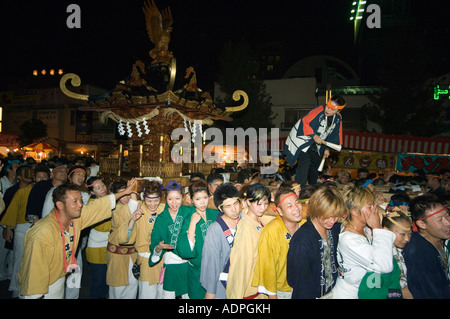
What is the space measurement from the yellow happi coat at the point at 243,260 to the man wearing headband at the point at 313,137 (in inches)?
90.4

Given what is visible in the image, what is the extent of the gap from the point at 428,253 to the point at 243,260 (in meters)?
1.79

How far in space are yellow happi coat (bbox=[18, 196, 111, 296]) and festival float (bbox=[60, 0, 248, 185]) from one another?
4.65 meters

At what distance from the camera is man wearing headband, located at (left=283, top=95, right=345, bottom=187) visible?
4.93 m

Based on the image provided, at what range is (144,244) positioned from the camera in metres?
4.14

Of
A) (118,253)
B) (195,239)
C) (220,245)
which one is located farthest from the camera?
(118,253)

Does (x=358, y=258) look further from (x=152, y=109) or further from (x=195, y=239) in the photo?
(x=152, y=109)

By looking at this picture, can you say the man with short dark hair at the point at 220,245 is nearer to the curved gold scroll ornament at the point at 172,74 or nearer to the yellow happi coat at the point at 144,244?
the yellow happi coat at the point at 144,244

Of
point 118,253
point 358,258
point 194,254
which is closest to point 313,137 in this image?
point 358,258

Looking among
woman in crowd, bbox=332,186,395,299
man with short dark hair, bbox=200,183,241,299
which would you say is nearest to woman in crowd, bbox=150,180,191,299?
man with short dark hair, bbox=200,183,241,299

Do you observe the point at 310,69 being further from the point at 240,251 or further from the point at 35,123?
the point at 35,123

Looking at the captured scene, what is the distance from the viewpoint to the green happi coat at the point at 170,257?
11.8ft

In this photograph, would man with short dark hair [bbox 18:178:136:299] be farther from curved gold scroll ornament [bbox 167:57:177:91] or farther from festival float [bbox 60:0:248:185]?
curved gold scroll ornament [bbox 167:57:177:91]

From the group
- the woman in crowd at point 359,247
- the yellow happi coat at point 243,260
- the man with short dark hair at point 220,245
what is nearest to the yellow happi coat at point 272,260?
the yellow happi coat at point 243,260

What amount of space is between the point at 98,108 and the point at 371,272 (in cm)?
813
